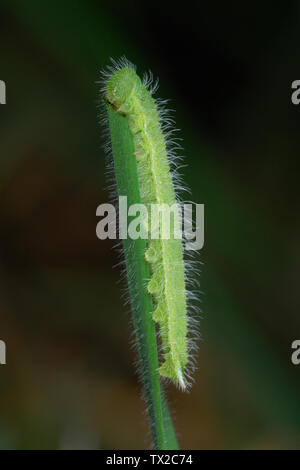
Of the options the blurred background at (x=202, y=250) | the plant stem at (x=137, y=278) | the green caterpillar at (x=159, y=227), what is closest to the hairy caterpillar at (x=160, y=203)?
the green caterpillar at (x=159, y=227)

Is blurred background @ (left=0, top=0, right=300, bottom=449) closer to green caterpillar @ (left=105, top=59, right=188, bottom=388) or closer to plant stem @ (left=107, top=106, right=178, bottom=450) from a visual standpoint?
green caterpillar @ (left=105, top=59, right=188, bottom=388)

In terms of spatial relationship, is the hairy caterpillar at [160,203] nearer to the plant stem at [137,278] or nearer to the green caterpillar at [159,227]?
the green caterpillar at [159,227]

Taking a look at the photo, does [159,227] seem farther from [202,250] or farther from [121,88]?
[202,250]

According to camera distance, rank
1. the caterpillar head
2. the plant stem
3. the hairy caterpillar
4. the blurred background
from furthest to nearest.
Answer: the blurred background → the hairy caterpillar → the caterpillar head → the plant stem

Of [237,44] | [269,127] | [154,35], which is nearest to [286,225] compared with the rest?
[269,127]

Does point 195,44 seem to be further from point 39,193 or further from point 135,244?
point 135,244

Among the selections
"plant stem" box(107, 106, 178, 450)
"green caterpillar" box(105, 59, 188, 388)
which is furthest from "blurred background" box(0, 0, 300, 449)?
"plant stem" box(107, 106, 178, 450)

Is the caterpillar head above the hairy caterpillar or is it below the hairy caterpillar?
above
